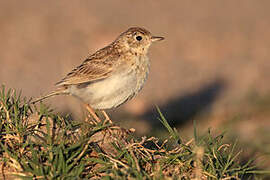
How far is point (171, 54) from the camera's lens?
1223 centimetres

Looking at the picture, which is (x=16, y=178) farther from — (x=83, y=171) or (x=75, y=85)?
(x=75, y=85)

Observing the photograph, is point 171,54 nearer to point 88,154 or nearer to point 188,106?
point 188,106

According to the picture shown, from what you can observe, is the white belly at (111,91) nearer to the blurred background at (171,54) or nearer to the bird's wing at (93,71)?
the bird's wing at (93,71)

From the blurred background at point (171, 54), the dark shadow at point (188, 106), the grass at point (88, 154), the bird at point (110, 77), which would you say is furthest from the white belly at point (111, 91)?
the dark shadow at point (188, 106)

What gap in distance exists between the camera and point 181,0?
51.1ft

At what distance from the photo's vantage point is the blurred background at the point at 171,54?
31.0 feet

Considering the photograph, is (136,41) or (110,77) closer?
(110,77)

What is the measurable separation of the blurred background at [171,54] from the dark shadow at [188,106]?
0.06 ft

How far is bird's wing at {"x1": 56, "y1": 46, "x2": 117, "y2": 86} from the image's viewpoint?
6273 mm

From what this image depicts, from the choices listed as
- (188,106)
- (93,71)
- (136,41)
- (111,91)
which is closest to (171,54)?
(188,106)

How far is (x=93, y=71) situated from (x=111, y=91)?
454 mm

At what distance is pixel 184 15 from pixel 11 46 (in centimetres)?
466

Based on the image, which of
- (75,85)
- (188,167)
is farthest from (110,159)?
(75,85)

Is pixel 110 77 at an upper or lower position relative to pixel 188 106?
lower
